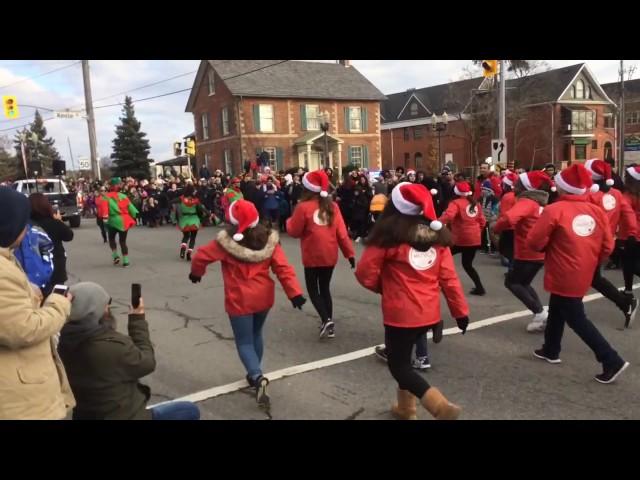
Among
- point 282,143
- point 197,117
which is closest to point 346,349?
point 282,143

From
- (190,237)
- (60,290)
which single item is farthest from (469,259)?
(190,237)

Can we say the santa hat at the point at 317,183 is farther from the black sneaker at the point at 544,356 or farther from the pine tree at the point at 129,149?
the pine tree at the point at 129,149

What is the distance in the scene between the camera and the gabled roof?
3819 centimetres

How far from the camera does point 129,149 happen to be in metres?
52.0

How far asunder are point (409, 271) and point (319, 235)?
2.36m

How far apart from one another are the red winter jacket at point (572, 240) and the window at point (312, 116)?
3626cm

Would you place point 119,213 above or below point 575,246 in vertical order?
above

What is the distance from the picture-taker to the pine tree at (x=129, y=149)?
51594 mm

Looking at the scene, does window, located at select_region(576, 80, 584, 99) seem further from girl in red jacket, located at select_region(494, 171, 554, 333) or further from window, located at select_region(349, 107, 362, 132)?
girl in red jacket, located at select_region(494, 171, 554, 333)

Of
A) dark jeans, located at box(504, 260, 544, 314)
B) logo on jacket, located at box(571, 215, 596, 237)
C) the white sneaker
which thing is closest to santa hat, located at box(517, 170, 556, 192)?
dark jeans, located at box(504, 260, 544, 314)

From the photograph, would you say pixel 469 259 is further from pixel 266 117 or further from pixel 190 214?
pixel 266 117

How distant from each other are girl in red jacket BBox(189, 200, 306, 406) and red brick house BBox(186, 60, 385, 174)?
112ft

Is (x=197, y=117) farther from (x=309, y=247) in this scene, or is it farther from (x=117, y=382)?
(x=117, y=382)
